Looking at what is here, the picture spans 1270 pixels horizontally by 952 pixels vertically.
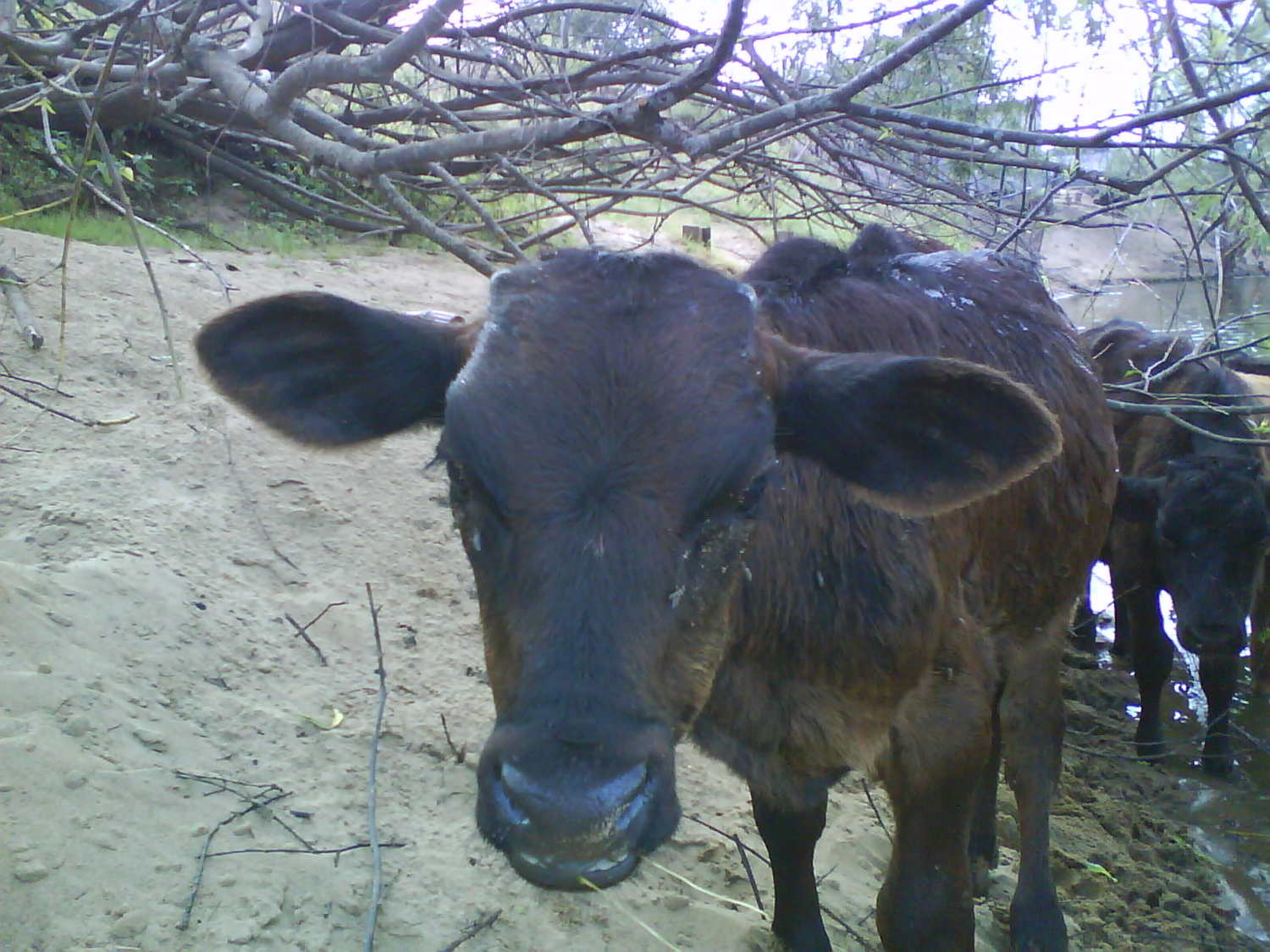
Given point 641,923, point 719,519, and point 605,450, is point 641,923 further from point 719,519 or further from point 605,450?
point 605,450

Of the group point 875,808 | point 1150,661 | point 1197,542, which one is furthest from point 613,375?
point 1150,661

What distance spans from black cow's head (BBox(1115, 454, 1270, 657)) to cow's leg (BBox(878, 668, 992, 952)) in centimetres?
390

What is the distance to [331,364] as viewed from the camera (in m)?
2.92

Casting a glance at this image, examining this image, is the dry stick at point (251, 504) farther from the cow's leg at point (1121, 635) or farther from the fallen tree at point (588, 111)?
the cow's leg at point (1121, 635)

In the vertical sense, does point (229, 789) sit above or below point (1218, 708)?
below

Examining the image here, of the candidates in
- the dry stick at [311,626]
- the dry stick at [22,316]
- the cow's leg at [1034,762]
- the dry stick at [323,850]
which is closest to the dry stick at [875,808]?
the cow's leg at [1034,762]

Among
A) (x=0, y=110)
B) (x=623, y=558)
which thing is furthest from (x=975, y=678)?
(x=0, y=110)

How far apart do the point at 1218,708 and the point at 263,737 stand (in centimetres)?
670

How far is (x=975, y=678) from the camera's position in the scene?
362cm

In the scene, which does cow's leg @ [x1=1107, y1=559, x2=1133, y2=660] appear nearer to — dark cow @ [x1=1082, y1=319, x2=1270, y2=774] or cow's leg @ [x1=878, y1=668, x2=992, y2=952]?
dark cow @ [x1=1082, y1=319, x2=1270, y2=774]

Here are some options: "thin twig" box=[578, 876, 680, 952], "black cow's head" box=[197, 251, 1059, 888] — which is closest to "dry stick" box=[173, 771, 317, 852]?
"thin twig" box=[578, 876, 680, 952]

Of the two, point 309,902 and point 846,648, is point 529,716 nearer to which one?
point 846,648

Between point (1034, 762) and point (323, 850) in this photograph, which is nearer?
point (323, 850)

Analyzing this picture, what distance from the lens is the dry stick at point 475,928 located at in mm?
3188
